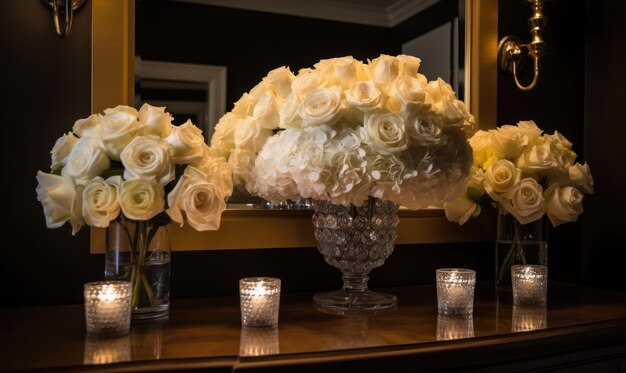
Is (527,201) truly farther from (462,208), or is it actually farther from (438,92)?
(438,92)

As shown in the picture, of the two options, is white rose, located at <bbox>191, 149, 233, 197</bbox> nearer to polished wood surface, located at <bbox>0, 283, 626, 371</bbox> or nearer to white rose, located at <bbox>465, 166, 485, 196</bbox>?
polished wood surface, located at <bbox>0, 283, 626, 371</bbox>

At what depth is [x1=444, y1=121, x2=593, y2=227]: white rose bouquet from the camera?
4.46 ft

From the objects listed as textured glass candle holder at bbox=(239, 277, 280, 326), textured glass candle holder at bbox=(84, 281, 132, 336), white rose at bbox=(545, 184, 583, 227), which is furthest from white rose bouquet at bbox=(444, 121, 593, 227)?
textured glass candle holder at bbox=(84, 281, 132, 336)

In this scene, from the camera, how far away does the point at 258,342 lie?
0.95m

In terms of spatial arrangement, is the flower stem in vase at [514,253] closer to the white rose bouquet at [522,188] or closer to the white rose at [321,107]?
the white rose bouquet at [522,188]

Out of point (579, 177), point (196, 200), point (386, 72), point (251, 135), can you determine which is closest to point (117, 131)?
point (196, 200)

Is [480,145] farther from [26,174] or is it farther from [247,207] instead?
[26,174]

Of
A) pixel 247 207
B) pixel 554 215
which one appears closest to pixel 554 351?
pixel 554 215

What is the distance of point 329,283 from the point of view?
1.47 metres

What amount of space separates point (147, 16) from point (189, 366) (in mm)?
790

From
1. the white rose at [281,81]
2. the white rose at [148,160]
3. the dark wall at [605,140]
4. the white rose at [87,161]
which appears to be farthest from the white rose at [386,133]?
the dark wall at [605,140]

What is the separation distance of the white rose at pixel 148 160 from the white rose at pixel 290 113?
23 centimetres

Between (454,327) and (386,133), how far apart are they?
371mm

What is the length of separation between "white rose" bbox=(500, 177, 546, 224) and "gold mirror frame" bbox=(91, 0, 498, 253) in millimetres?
217
